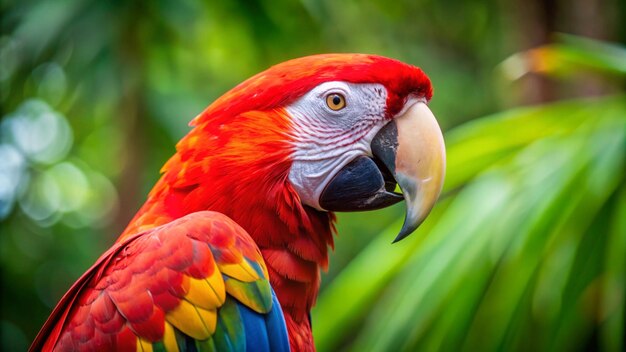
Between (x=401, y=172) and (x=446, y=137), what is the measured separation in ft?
4.13

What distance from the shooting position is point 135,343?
1.01 m

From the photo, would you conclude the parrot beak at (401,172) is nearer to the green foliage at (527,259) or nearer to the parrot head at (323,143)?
the parrot head at (323,143)

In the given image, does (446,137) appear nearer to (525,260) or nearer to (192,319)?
(525,260)

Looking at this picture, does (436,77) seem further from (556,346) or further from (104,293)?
(104,293)

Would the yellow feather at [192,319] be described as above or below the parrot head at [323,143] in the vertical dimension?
below

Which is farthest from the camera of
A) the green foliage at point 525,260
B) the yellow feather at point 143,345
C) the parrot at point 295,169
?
the green foliage at point 525,260

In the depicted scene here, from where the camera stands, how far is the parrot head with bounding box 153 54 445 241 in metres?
1.16

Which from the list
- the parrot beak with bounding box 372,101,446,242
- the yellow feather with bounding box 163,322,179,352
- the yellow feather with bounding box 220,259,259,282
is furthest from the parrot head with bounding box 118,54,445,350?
the yellow feather with bounding box 163,322,179,352

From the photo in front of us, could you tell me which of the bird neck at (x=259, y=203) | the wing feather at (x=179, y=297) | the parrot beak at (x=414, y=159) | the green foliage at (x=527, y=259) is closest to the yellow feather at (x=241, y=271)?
the wing feather at (x=179, y=297)

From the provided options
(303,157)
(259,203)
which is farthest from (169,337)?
(303,157)

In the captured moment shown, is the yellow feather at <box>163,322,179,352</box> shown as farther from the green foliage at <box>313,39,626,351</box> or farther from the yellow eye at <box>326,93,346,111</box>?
the green foliage at <box>313,39,626,351</box>

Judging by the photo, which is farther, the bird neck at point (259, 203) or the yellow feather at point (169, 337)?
the bird neck at point (259, 203)

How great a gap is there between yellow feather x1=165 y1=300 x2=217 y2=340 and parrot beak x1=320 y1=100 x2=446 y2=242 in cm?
29

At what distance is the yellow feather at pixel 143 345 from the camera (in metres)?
1.01
